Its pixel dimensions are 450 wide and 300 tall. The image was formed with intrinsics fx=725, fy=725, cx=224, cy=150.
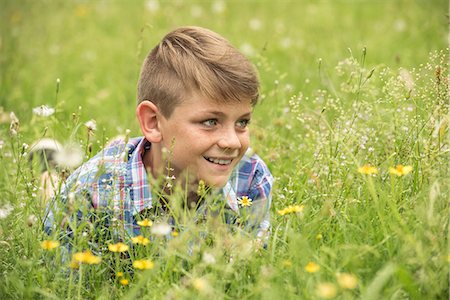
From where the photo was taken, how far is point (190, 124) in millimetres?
2891

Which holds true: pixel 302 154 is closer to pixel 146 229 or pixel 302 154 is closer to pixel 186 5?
pixel 146 229

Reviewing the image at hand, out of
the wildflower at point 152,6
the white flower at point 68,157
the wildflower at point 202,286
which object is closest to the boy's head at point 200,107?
the white flower at point 68,157

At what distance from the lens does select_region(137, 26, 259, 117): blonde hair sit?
2.90 metres

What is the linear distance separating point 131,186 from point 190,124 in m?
0.36

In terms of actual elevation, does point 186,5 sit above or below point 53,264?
above

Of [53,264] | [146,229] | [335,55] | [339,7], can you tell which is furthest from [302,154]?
[339,7]

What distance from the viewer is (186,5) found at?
751cm

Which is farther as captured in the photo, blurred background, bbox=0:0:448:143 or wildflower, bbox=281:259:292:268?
blurred background, bbox=0:0:448:143

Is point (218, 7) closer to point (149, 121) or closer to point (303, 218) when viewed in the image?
point (149, 121)

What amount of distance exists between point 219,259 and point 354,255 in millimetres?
417

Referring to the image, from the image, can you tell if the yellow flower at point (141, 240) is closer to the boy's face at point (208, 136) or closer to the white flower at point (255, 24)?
the boy's face at point (208, 136)

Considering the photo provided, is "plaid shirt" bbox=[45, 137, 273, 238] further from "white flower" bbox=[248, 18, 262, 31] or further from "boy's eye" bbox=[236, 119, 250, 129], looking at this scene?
"white flower" bbox=[248, 18, 262, 31]

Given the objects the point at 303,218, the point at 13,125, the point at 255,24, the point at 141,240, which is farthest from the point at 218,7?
the point at 141,240

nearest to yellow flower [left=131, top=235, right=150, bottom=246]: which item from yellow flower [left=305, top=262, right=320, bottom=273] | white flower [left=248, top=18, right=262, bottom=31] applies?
yellow flower [left=305, top=262, right=320, bottom=273]
